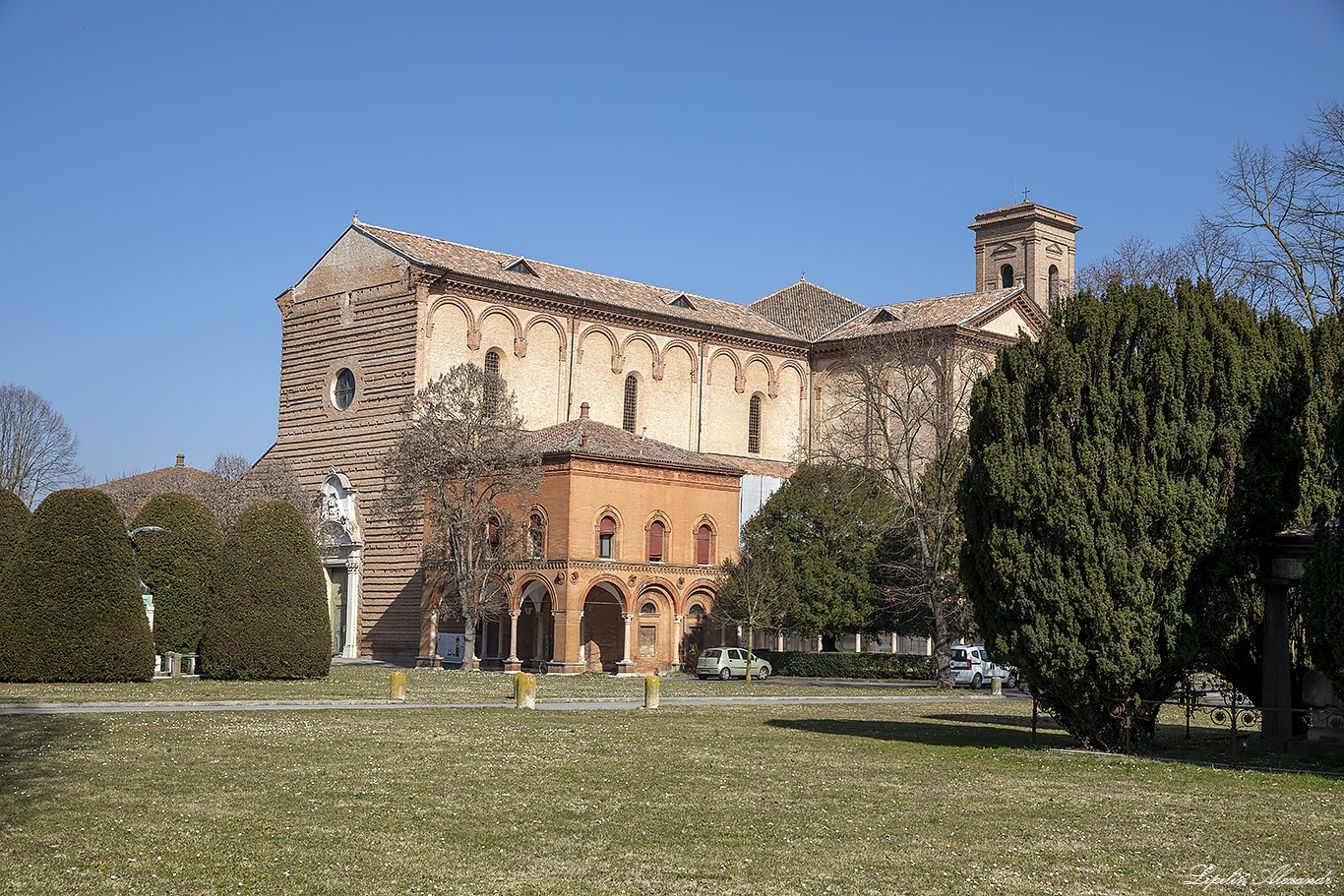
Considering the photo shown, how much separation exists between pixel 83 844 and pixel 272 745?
691cm

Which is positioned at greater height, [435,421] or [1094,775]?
[435,421]

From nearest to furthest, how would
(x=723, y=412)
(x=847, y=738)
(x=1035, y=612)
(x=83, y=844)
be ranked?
(x=83, y=844)
(x=1035, y=612)
(x=847, y=738)
(x=723, y=412)

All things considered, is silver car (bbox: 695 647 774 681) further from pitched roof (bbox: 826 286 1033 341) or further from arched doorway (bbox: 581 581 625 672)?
pitched roof (bbox: 826 286 1033 341)

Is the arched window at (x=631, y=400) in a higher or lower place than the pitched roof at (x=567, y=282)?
lower

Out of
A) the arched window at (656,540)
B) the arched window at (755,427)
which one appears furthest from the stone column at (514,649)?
the arched window at (755,427)

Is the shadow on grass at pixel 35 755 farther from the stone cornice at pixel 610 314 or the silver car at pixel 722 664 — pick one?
the stone cornice at pixel 610 314

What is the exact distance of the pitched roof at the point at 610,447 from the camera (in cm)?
4753

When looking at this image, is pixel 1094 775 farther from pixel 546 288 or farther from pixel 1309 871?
pixel 546 288

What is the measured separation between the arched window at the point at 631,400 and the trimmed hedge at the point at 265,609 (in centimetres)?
2530

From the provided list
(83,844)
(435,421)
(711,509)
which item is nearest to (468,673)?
(435,421)

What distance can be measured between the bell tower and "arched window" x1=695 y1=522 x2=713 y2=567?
118 feet

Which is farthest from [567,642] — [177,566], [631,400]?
[631,400]

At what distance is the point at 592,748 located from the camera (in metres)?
18.2

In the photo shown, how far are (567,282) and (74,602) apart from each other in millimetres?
31680
